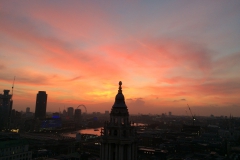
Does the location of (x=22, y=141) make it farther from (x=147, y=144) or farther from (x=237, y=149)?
(x=237, y=149)

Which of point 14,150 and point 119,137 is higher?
point 119,137

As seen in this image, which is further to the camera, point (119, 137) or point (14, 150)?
point (14, 150)

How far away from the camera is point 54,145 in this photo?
139250 millimetres

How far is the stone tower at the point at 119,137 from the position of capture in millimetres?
22914

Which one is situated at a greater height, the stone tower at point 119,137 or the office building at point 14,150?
the stone tower at point 119,137

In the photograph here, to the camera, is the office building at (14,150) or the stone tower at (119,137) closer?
the stone tower at (119,137)

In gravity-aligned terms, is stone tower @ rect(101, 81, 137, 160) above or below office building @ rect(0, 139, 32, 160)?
above

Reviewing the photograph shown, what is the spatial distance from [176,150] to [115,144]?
370 ft

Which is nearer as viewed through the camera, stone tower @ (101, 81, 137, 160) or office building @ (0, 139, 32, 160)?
stone tower @ (101, 81, 137, 160)

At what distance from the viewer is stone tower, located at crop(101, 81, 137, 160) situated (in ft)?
75.2

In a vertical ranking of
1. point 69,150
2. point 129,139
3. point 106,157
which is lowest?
point 69,150

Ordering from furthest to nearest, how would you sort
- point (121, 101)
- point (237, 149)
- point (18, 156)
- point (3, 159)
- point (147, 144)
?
point (147, 144), point (237, 149), point (18, 156), point (3, 159), point (121, 101)

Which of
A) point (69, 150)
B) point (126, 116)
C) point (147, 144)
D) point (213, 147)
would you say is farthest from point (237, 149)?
point (126, 116)

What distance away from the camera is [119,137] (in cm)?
2327
